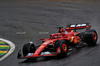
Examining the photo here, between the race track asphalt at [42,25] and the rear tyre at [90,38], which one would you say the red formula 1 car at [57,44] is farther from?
the race track asphalt at [42,25]

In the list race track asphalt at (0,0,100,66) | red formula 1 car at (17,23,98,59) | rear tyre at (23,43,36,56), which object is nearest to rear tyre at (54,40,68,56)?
red formula 1 car at (17,23,98,59)

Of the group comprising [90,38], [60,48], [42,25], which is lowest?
[60,48]

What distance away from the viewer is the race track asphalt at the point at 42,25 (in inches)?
358

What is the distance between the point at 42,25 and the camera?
56.6 ft

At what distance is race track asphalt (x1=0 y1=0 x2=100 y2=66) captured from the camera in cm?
909

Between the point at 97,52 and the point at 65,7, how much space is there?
14777 mm

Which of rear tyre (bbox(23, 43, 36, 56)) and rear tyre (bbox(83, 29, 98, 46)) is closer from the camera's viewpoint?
rear tyre (bbox(23, 43, 36, 56))

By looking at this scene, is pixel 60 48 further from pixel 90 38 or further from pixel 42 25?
pixel 42 25

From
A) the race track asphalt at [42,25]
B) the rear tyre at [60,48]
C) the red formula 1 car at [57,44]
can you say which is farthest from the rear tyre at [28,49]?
the rear tyre at [60,48]

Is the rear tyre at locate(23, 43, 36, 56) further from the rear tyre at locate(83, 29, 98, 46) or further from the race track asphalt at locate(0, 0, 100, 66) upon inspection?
the rear tyre at locate(83, 29, 98, 46)

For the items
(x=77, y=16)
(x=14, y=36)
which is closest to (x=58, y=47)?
(x=14, y=36)

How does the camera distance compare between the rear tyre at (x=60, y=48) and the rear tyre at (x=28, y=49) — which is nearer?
the rear tyre at (x=60, y=48)

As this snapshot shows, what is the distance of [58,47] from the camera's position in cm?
941

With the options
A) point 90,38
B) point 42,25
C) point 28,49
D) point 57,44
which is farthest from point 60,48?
point 42,25
